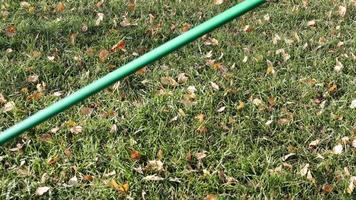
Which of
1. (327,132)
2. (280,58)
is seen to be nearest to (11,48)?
(280,58)

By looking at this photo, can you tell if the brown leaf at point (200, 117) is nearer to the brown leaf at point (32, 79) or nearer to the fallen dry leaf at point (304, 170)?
the fallen dry leaf at point (304, 170)

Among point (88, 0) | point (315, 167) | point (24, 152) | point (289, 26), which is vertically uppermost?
point (88, 0)

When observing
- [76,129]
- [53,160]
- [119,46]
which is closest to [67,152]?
[53,160]

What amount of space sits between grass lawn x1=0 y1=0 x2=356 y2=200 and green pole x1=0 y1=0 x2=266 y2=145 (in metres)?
1.15

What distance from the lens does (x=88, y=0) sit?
4742 mm

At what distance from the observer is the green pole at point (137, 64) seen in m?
1.70

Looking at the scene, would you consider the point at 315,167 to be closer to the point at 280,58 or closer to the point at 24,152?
the point at 280,58

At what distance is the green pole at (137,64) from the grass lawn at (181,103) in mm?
1153

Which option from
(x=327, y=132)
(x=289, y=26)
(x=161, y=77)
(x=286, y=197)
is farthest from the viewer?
(x=289, y=26)

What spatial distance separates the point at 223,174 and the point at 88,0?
2365 millimetres

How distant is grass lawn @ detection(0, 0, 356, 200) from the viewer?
9.67 ft

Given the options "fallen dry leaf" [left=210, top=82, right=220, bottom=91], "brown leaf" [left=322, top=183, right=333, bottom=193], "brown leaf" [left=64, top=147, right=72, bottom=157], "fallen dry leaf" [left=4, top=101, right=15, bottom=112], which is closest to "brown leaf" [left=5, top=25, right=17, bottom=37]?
"fallen dry leaf" [left=4, top=101, right=15, bottom=112]

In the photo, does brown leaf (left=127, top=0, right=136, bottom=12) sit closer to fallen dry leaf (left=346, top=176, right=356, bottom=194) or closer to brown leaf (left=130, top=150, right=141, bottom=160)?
brown leaf (left=130, top=150, right=141, bottom=160)

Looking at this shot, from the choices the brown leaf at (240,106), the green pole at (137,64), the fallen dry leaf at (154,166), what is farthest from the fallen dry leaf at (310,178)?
the green pole at (137,64)
